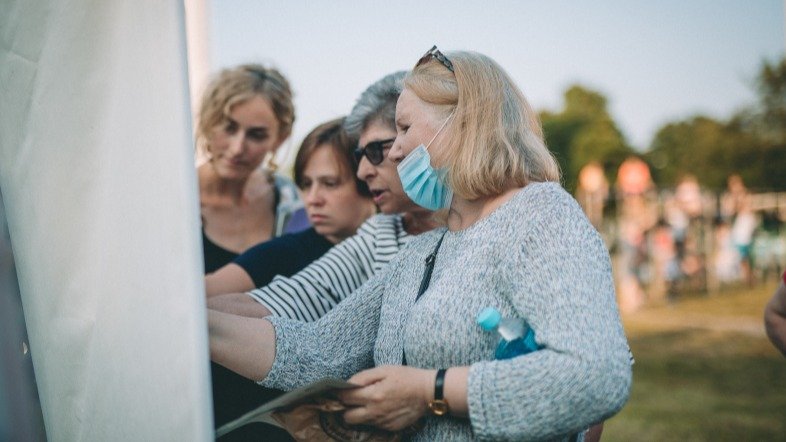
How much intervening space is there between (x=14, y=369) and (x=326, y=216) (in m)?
1.50

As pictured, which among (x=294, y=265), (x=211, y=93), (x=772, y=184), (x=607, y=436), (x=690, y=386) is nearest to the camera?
(x=294, y=265)

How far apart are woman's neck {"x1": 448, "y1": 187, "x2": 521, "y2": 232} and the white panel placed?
2.39 feet

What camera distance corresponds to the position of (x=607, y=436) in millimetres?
6020

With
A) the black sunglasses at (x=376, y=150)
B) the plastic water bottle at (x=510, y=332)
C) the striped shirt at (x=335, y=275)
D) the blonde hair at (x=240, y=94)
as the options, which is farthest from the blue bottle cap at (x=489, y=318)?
the blonde hair at (x=240, y=94)

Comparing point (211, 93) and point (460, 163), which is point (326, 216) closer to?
point (211, 93)

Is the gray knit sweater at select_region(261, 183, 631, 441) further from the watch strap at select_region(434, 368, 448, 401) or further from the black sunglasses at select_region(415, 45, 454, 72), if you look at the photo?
the black sunglasses at select_region(415, 45, 454, 72)

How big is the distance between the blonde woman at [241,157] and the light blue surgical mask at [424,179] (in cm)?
181

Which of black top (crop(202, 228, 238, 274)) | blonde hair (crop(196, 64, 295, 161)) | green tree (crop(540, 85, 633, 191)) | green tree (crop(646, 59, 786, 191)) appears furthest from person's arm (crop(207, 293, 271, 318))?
green tree (crop(540, 85, 633, 191))

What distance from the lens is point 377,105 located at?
2.73 metres

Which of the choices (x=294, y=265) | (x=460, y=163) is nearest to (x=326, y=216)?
(x=294, y=265)

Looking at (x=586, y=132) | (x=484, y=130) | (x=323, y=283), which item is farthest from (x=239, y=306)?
(x=586, y=132)

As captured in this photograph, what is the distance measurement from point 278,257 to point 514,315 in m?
1.36

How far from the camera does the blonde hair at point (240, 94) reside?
11.9 ft

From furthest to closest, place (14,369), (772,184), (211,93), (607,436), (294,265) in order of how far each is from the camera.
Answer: (772,184) → (607,436) → (211,93) → (294,265) → (14,369)
